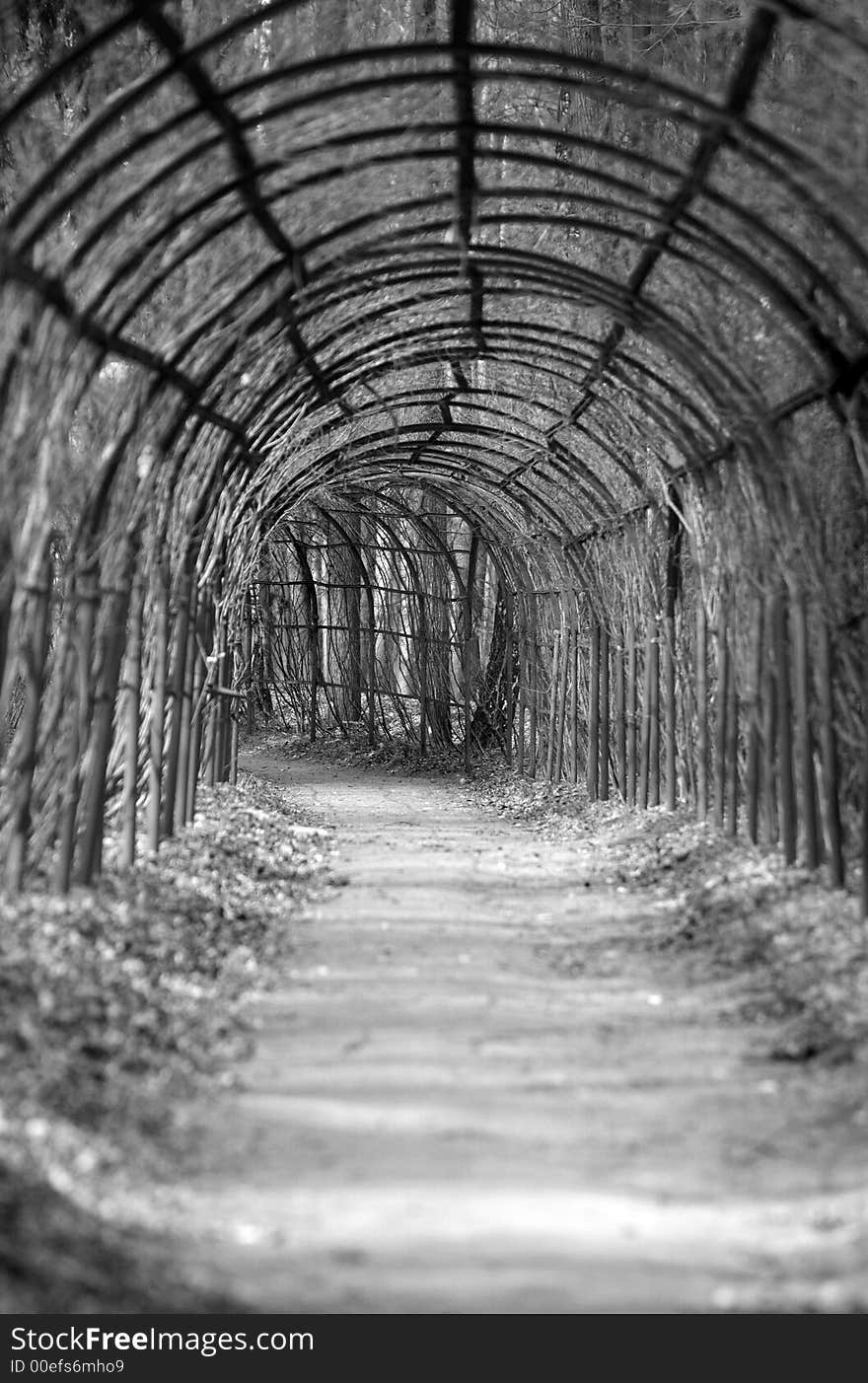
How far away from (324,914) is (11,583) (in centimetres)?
293

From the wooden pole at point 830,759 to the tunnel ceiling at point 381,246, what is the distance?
3.36 ft

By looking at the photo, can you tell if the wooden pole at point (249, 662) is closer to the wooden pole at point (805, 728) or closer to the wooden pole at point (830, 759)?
the wooden pole at point (805, 728)

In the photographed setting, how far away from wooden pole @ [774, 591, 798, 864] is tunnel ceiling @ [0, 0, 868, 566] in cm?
91

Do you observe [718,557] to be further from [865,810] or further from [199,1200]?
[199,1200]

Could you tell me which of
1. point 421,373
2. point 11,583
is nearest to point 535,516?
point 421,373

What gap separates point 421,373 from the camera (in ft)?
37.3

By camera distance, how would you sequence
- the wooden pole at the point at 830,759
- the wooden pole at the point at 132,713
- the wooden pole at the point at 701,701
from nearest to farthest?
the wooden pole at the point at 830,759 < the wooden pole at the point at 132,713 < the wooden pole at the point at 701,701

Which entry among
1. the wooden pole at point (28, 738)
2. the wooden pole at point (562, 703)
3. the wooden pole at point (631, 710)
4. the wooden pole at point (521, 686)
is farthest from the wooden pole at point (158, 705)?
the wooden pole at point (521, 686)

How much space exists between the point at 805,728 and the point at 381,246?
10.5 feet

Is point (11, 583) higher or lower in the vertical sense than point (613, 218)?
lower

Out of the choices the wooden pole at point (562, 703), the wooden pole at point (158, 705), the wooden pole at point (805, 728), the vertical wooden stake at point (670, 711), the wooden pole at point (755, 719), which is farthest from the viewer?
the wooden pole at point (562, 703)

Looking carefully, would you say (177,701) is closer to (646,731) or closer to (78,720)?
(78,720)

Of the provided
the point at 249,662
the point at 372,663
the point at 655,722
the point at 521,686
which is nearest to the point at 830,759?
the point at 655,722

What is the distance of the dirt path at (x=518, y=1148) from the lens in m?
2.82
